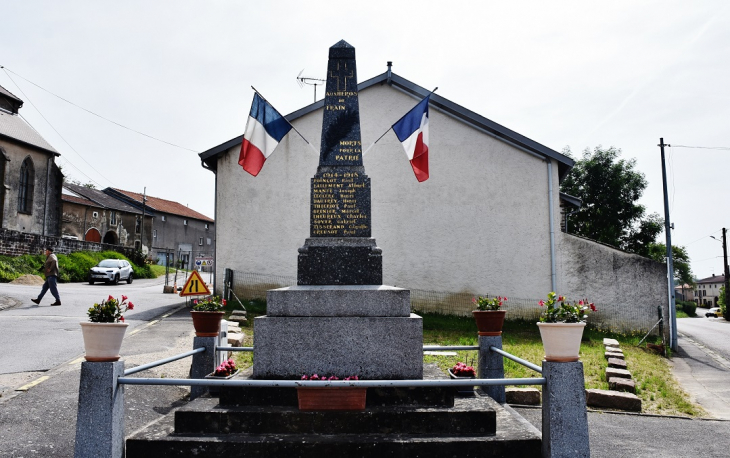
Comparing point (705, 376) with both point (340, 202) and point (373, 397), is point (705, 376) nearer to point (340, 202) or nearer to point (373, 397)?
point (340, 202)

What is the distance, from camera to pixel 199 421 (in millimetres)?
4781

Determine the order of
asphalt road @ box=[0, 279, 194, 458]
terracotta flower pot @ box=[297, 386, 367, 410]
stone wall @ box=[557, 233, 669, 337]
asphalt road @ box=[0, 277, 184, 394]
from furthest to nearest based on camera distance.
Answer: stone wall @ box=[557, 233, 669, 337], asphalt road @ box=[0, 277, 184, 394], asphalt road @ box=[0, 279, 194, 458], terracotta flower pot @ box=[297, 386, 367, 410]

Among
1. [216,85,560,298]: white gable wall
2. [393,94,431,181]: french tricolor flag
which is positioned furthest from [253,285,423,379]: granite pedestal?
[216,85,560,298]: white gable wall

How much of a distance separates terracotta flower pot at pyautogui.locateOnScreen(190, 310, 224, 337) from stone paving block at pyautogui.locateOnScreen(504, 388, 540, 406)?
3.95m

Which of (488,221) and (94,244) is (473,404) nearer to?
(488,221)

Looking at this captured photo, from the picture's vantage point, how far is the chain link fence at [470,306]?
17.0 meters

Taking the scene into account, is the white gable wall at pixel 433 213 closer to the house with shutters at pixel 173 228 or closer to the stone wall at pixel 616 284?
the stone wall at pixel 616 284

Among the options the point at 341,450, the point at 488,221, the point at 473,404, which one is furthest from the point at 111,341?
the point at 488,221

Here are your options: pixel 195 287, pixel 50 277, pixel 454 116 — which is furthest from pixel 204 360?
pixel 454 116

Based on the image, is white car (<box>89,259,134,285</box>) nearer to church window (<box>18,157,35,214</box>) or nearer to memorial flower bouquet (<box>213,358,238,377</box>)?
church window (<box>18,157,35,214</box>)

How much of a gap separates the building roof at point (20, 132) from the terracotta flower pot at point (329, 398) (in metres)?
36.2

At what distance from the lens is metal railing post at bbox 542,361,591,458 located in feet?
13.1

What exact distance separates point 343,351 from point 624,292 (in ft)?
46.8

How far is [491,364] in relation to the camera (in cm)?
628
